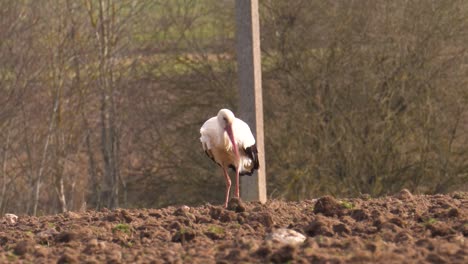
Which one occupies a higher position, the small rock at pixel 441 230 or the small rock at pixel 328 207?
the small rock at pixel 328 207

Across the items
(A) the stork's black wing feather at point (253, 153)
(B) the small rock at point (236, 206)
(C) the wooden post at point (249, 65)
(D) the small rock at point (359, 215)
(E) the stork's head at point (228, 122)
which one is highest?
(C) the wooden post at point (249, 65)

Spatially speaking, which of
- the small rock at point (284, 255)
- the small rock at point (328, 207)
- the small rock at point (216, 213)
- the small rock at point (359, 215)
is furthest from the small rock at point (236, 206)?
the small rock at point (284, 255)

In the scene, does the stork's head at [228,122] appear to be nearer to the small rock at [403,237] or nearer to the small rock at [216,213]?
the small rock at [216,213]

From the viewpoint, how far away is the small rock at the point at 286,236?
245 inches

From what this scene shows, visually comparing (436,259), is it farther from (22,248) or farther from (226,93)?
(226,93)

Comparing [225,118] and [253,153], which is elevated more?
[225,118]

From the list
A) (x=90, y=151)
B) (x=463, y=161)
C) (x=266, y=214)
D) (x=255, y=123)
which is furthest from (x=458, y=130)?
(x=266, y=214)

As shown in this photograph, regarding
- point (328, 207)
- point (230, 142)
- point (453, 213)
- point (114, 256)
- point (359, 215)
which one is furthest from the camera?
point (230, 142)

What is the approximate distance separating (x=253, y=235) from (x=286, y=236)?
1.97 ft

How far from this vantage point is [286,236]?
6.34m

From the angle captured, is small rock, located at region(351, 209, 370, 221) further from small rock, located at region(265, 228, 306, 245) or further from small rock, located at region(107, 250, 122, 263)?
small rock, located at region(107, 250, 122, 263)

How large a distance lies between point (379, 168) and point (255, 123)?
8436 millimetres

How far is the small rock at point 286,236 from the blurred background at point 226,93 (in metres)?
12.1

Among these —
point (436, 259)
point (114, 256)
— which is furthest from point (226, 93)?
point (436, 259)
